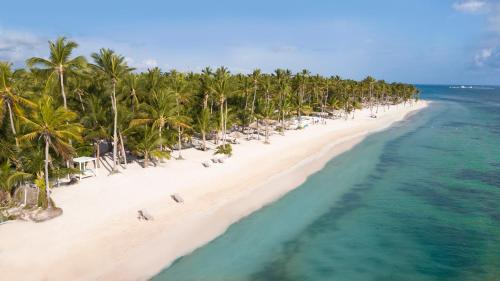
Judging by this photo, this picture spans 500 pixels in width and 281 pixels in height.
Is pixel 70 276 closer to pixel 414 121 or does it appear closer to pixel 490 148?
pixel 490 148

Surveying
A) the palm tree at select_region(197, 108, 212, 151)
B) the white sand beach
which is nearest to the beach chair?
the white sand beach

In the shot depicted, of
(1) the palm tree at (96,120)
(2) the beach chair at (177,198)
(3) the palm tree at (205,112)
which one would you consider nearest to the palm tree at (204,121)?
(3) the palm tree at (205,112)

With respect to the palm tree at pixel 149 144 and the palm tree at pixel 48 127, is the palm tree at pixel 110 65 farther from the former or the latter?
the palm tree at pixel 48 127

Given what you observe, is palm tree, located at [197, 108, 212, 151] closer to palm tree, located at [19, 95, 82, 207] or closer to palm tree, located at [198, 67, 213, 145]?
palm tree, located at [198, 67, 213, 145]

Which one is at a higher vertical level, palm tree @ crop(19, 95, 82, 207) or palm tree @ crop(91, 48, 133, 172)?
palm tree @ crop(91, 48, 133, 172)

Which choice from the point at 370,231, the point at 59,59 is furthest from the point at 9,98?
the point at 370,231

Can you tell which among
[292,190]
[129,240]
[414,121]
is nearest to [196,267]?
[129,240]
